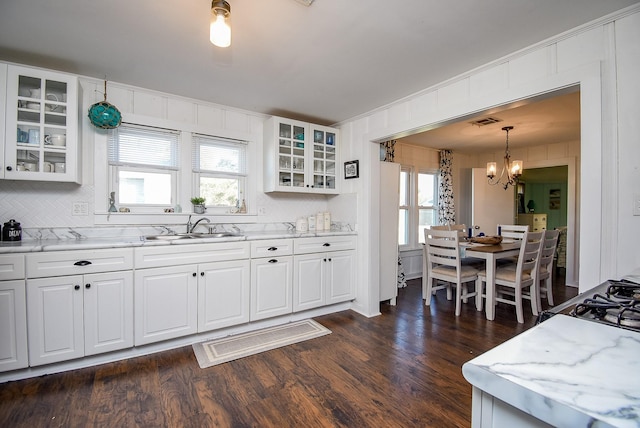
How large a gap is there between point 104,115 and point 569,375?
3284 millimetres

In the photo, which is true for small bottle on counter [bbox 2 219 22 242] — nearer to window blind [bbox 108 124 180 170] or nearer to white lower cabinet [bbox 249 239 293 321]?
window blind [bbox 108 124 180 170]

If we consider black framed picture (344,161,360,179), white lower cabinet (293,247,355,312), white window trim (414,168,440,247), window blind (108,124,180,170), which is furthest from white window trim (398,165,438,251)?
window blind (108,124,180,170)

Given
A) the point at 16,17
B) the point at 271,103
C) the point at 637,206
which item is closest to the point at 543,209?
the point at 637,206

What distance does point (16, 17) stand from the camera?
181 centimetres

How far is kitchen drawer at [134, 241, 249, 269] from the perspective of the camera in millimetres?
2393

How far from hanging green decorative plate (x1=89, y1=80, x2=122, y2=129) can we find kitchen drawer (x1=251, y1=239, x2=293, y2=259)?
162 centimetres

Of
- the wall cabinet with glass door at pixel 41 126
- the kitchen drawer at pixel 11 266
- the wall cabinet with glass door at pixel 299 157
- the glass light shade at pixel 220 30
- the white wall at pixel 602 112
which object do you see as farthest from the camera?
the wall cabinet with glass door at pixel 299 157

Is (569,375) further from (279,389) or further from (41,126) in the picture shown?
(41,126)

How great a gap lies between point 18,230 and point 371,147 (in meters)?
3.28

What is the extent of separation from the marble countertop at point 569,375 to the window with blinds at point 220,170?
3.14 m

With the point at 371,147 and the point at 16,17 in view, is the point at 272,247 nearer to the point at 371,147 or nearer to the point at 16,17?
the point at 371,147

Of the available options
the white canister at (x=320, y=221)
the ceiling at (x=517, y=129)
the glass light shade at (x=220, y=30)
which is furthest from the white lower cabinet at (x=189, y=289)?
the ceiling at (x=517, y=129)

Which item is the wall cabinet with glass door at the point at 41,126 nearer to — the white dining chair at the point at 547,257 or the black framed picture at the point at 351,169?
the black framed picture at the point at 351,169

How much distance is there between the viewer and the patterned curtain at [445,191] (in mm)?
5398
